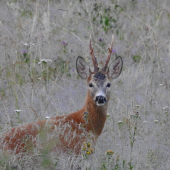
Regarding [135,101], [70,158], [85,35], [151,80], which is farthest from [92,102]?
[85,35]

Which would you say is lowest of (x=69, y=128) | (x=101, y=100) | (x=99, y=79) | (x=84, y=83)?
(x=84, y=83)

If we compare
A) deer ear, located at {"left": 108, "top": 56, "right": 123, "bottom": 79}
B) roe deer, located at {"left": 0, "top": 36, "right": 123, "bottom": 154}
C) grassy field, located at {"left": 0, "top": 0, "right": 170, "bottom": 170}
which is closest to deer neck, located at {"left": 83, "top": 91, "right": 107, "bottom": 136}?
roe deer, located at {"left": 0, "top": 36, "right": 123, "bottom": 154}

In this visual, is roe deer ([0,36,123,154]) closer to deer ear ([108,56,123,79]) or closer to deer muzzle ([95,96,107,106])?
deer muzzle ([95,96,107,106])

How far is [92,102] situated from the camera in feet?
12.3

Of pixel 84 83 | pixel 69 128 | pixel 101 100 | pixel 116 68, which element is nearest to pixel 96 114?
pixel 101 100

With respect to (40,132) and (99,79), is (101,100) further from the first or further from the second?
(40,132)

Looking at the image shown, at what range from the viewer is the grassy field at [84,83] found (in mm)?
3299

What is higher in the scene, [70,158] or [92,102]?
[92,102]

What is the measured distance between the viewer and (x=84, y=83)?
5387 millimetres

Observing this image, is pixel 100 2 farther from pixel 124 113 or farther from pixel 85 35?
pixel 124 113

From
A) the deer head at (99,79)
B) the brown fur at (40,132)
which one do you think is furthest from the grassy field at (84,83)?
the deer head at (99,79)

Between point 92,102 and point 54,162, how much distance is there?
90 cm

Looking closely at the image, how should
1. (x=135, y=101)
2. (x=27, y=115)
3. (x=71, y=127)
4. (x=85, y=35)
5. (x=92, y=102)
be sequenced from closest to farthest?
(x=71, y=127)
(x=92, y=102)
(x=27, y=115)
(x=135, y=101)
(x=85, y=35)

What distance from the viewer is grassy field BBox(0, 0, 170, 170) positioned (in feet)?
10.8
